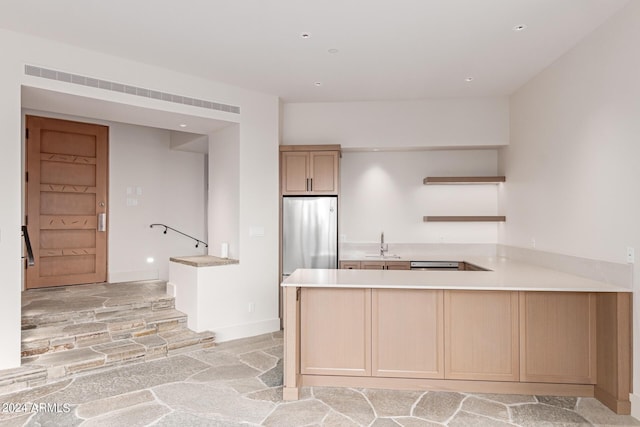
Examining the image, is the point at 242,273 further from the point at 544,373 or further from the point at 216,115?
the point at 544,373

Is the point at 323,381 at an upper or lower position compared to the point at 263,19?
lower

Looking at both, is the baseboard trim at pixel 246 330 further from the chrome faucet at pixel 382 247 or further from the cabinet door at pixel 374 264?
the chrome faucet at pixel 382 247

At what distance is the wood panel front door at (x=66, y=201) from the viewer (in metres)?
5.54

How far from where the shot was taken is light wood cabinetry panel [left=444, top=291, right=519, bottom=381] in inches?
127

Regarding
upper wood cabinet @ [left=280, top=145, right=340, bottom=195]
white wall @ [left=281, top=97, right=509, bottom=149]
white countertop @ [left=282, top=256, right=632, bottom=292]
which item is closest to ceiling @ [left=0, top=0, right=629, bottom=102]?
white wall @ [left=281, top=97, right=509, bottom=149]

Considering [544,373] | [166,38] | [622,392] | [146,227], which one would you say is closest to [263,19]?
[166,38]

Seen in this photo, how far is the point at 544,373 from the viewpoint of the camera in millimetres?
3207

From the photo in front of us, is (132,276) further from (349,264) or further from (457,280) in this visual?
(457,280)

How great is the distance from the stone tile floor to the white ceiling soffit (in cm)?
258

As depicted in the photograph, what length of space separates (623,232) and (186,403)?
3.60 metres

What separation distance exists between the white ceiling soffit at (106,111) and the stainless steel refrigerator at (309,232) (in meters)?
1.39

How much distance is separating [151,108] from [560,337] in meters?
4.36

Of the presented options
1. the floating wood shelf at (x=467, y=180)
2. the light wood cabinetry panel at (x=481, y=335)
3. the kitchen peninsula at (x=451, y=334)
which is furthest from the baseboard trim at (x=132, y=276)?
the light wood cabinetry panel at (x=481, y=335)

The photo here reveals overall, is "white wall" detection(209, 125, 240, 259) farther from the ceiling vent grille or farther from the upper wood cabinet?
the upper wood cabinet
